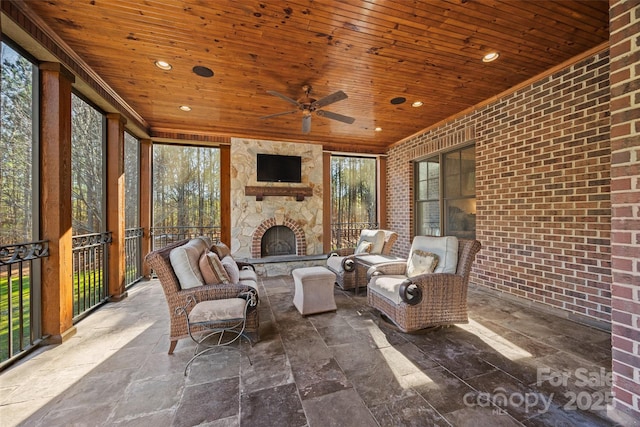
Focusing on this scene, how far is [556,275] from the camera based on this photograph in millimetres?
2803

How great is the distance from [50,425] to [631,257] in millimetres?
3308

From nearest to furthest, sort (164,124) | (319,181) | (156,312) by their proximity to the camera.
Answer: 1. (156,312)
2. (164,124)
3. (319,181)

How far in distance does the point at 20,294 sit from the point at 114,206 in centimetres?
155

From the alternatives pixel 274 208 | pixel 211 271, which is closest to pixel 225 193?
pixel 274 208

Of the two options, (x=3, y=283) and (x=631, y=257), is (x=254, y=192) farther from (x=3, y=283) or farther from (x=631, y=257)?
(x=631, y=257)

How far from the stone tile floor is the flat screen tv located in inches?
130

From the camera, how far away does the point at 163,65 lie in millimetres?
2701

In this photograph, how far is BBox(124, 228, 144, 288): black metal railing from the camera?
4062 mm

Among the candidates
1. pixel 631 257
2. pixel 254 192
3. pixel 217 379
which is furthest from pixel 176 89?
pixel 631 257

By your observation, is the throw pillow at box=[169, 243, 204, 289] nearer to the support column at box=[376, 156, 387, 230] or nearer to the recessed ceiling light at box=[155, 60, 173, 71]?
the recessed ceiling light at box=[155, 60, 173, 71]

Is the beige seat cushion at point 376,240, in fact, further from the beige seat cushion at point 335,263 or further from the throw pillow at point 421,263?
the throw pillow at point 421,263

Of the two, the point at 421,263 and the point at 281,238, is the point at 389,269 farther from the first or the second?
the point at 281,238

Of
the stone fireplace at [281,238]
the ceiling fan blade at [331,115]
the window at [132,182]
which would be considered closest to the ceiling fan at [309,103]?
the ceiling fan blade at [331,115]

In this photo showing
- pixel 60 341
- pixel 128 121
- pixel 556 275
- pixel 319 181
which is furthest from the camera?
pixel 319 181
